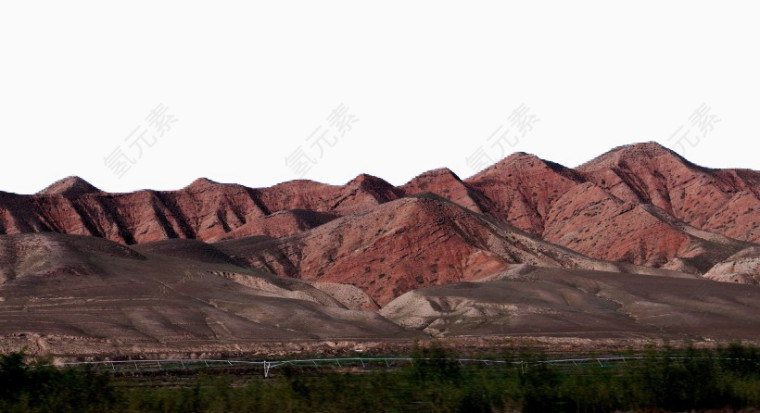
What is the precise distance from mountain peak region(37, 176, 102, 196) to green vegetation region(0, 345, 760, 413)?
135 metres

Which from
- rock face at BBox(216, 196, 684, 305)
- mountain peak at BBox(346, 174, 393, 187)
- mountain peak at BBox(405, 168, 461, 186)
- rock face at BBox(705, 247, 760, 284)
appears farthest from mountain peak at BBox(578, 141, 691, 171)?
rock face at BBox(216, 196, 684, 305)

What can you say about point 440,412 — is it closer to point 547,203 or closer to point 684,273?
point 684,273

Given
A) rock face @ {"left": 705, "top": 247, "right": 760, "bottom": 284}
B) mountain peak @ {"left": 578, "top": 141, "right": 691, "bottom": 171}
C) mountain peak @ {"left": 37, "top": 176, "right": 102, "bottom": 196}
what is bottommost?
rock face @ {"left": 705, "top": 247, "right": 760, "bottom": 284}

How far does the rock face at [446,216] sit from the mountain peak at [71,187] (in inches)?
14.9

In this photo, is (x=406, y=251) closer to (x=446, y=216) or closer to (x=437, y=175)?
(x=446, y=216)

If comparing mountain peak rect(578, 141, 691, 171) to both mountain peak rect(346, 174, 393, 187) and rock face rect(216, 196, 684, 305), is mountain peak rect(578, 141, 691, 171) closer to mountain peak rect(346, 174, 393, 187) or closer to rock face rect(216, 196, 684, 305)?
mountain peak rect(346, 174, 393, 187)

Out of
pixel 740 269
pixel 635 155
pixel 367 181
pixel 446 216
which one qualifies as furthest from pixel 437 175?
pixel 740 269

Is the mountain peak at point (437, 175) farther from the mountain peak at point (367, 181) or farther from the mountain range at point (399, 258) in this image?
the mountain peak at point (367, 181)

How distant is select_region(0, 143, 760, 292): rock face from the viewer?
10375 cm

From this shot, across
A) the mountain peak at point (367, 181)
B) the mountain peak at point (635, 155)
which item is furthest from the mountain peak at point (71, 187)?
the mountain peak at point (635, 155)

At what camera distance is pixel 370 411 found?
22.0 m

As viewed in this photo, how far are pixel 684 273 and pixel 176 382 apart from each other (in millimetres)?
77131

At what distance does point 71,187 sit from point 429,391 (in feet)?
477

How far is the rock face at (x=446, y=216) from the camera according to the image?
340ft
